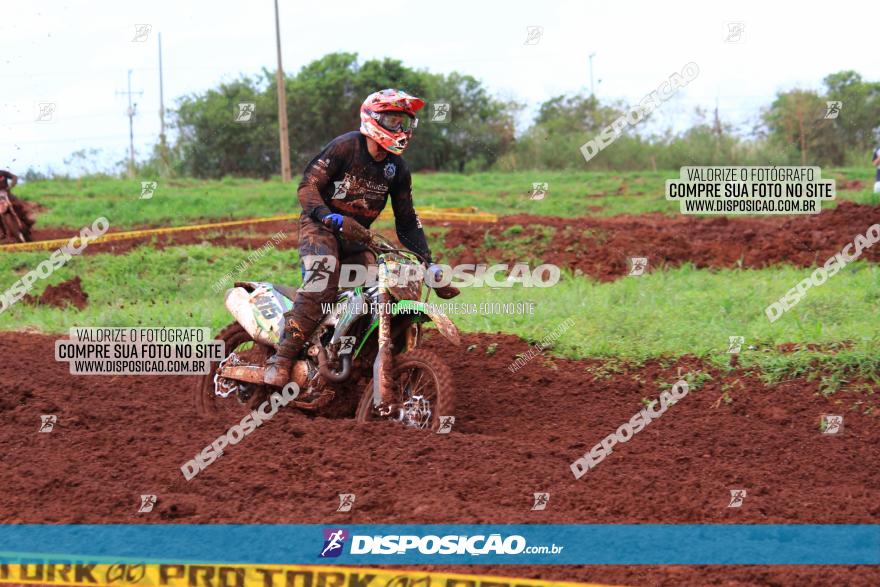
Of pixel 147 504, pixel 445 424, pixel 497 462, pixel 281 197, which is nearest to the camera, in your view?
pixel 147 504

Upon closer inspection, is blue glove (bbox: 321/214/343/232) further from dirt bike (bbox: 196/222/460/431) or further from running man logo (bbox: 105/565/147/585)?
running man logo (bbox: 105/565/147/585)

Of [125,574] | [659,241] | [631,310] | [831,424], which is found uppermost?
[659,241]

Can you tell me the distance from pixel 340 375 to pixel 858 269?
8.57 metres

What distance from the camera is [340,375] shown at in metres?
7.70

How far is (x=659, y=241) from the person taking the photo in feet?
52.5

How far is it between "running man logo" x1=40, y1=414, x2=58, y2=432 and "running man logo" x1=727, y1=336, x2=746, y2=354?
571 centimetres

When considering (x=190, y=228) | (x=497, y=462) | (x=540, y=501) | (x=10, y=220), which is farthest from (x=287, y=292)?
(x=10, y=220)

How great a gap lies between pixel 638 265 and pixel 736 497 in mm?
8874

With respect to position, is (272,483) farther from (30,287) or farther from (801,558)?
(30,287)

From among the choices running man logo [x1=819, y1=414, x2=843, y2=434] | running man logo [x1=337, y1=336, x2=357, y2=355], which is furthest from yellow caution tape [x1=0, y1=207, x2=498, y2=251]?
running man logo [x1=819, y1=414, x2=843, y2=434]

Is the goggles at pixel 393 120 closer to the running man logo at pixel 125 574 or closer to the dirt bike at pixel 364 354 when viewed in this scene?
the dirt bike at pixel 364 354

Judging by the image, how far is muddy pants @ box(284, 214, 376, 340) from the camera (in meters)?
7.68

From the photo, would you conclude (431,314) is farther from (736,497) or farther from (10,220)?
(10,220)

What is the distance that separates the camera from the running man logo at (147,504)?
5.48 metres
